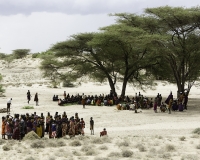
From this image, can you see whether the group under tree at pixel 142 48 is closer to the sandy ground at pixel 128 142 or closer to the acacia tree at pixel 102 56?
the acacia tree at pixel 102 56

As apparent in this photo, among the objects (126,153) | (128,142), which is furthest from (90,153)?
(128,142)

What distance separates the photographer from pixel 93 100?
3641cm

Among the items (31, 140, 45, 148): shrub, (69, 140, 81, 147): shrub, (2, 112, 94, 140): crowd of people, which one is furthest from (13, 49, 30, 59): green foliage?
(69, 140, 81, 147): shrub

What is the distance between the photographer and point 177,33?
35312 mm

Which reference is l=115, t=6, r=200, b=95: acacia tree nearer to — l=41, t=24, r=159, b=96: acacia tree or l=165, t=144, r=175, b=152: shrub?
l=41, t=24, r=159, b=96: acacia tree

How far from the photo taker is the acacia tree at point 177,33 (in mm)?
33250

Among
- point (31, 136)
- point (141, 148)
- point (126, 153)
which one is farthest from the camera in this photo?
point (31, 136)

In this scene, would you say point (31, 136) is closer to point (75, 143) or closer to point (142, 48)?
point (75, 143)

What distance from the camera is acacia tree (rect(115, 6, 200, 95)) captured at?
33250 millimetres

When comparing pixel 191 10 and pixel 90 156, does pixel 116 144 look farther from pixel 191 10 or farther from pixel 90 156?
pixel 191 10

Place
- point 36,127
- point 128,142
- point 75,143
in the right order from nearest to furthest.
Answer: point 75,143 < point 128,142 < point 36,127

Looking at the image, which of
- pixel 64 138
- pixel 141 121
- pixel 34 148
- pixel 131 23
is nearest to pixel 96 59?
pixel 131 23

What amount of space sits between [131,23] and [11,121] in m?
24.1

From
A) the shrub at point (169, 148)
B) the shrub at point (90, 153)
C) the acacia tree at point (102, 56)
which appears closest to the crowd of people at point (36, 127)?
the shrub at point (90, 153)
